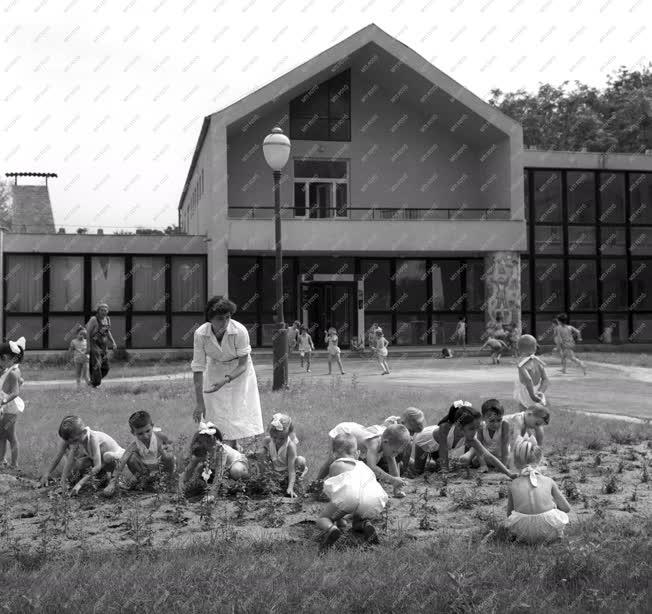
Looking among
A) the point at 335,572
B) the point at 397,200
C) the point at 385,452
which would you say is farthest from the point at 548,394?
the point at 397,200

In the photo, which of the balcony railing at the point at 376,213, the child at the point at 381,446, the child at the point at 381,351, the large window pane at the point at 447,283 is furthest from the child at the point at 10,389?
the large window pane at the point at 447,283

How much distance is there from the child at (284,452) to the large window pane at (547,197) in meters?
26.3

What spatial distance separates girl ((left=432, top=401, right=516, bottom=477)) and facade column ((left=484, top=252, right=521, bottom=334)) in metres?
22.1

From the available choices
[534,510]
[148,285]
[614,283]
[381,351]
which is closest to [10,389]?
[534,510]

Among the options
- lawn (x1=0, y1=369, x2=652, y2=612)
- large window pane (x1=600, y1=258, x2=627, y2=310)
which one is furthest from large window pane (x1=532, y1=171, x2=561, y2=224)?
lawn (x1=0, y1=369, x2=652, y2=612)

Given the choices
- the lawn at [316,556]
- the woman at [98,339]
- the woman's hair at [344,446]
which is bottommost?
the lawn at [316,556]

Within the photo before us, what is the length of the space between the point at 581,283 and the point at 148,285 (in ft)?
53.3

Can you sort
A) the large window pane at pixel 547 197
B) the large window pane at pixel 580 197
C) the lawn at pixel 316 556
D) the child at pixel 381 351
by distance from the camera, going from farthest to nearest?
the large window pane at pixel 580 197 < the large window pane at pixel 547 197 < the child at pixel 381 351 < the lawn at pixel 316 556

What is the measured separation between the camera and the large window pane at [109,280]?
28828 millimetres

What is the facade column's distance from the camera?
2967 centimetres

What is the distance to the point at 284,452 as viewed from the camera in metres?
7.19

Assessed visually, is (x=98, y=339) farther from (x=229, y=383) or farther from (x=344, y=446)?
(x=344, y=446)

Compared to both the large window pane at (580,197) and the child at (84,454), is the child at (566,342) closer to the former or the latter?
the large window pane at (580,197)

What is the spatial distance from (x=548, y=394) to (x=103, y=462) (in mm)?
10021
